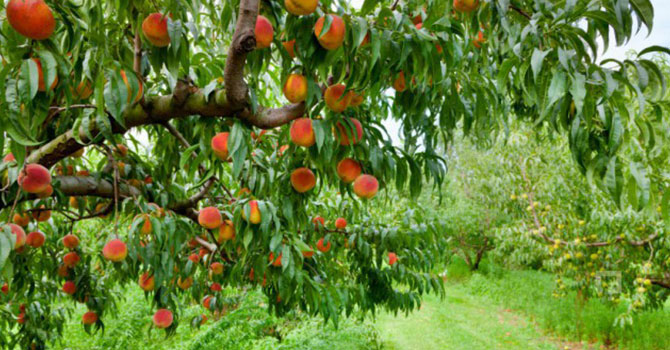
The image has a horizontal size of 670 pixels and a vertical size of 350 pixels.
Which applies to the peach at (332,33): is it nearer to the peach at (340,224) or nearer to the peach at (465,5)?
the peach at (465,5)

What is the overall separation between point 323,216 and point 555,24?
6.59 feet

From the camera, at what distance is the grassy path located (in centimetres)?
678

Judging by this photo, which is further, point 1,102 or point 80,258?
point 80,258

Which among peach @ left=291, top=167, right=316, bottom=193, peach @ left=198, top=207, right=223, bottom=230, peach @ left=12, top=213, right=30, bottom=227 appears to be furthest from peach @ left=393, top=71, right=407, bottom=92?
peach @ left=12, top=213, right=30, bottom=227

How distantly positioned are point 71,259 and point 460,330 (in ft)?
20.9

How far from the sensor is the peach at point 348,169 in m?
1.30

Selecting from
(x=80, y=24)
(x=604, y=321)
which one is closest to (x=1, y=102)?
(x=80, y=24)

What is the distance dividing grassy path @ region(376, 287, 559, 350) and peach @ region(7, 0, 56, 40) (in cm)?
625

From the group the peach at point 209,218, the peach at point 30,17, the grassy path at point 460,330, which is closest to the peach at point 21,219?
the peach at point 209,218

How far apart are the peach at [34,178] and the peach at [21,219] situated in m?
0.66

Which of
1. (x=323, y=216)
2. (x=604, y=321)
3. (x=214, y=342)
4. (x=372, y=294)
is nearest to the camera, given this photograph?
(x=323, y=216)

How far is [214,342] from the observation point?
5016mm

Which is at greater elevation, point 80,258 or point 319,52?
point 319,52

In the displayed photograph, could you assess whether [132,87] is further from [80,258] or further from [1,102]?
[80,258]
